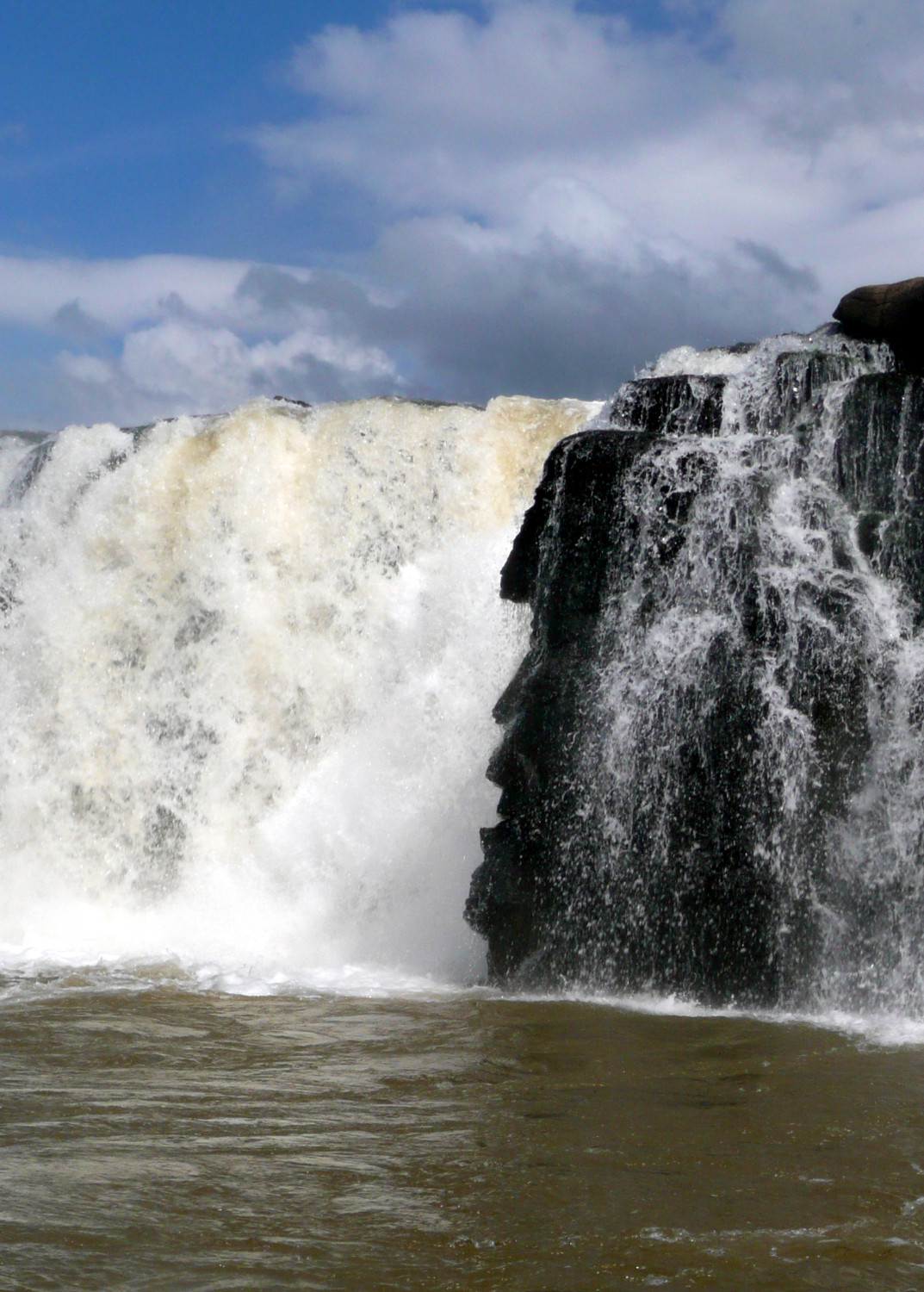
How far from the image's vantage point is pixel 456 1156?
5.48 metres

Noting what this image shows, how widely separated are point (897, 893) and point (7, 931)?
7.78m

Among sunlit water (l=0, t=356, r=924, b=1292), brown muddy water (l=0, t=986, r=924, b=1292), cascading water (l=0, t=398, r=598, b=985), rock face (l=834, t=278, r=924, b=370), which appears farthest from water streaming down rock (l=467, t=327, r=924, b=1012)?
cascading water (l=0, t=398, r=598, b=985)

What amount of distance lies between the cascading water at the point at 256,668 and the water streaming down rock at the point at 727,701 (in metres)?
1.80

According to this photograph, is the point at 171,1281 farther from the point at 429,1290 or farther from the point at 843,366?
the point at 843,366

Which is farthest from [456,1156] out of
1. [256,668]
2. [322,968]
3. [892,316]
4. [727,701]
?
[256,668]

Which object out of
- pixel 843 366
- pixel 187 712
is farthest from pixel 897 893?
pixel 187 712

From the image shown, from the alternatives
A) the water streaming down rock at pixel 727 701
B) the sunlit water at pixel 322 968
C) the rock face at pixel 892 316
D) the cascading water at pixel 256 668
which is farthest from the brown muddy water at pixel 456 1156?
the rock face at pixel 892 316

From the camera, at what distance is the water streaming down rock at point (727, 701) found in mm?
9094

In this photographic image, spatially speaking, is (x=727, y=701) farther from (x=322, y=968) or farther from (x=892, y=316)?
(x=322, y=968)

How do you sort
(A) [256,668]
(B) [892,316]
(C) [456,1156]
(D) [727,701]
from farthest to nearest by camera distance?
(A) [256,668], (B) [892,316], (D) [727,701], (C) [456,1156]

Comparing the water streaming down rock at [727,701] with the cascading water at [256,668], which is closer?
the water streaming down rock at [727,701]

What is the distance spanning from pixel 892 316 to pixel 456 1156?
25.3 ft

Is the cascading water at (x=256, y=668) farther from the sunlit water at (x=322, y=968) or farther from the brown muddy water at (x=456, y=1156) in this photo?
the brown muddy water at (x=456, y=1156)

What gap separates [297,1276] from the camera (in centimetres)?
432
